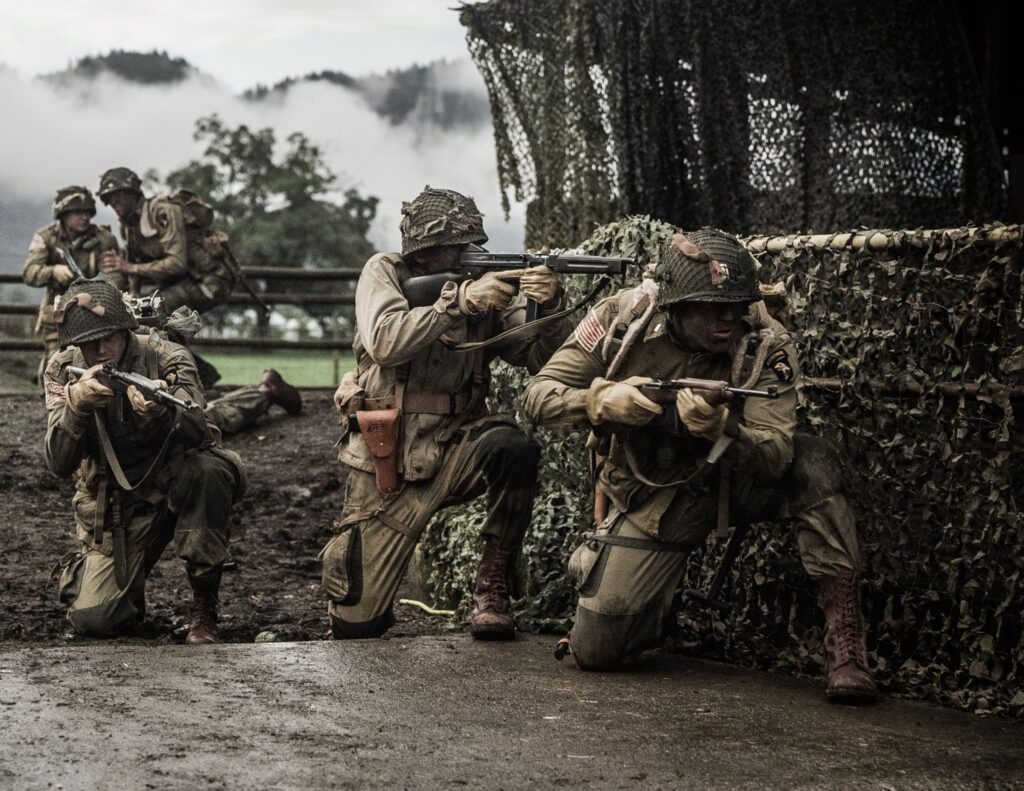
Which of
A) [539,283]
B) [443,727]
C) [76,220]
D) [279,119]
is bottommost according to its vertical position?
[443,727]

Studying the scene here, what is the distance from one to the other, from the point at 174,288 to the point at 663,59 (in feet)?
13.8

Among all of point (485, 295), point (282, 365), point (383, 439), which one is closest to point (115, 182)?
point (383, 439)

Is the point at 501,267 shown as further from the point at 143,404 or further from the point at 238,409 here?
the point at 238,409

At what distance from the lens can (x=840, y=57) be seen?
9.71 metres

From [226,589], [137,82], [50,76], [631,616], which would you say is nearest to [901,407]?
[631,616]

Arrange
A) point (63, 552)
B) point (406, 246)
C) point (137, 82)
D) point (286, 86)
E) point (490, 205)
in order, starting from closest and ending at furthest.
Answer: point (406, 246), point (63, 552), point (490, 205), point (137, 82), point (286, 86)

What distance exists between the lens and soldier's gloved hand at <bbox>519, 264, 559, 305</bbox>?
5.55m

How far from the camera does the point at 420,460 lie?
5.78m

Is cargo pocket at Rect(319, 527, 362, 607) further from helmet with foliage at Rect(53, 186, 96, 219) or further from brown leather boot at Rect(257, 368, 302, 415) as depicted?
brown leather boot at Rect(257, 368, 302, 415)

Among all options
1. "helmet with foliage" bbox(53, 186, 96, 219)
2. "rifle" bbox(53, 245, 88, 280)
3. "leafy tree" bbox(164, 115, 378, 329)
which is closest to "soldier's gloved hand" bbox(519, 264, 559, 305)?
"rifle" bbox(53, 245, 88, 280)

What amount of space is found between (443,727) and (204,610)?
2.24 metres

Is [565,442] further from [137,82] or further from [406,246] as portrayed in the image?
[137,82]

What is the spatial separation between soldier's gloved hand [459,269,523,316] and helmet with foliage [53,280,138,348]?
1.55 metres

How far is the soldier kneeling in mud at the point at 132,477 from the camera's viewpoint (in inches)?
240
